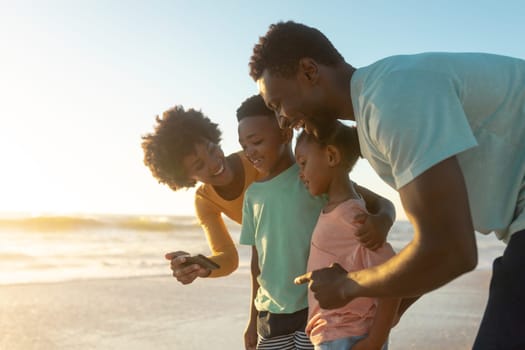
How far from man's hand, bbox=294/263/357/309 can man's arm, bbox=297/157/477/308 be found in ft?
0.66

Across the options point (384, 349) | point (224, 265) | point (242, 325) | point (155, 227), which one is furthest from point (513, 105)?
point (155, 227)

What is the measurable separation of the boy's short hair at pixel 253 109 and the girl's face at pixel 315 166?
18.3 inches

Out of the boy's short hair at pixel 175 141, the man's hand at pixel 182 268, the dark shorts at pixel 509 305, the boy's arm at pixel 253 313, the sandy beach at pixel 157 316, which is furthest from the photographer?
the sandy beach at pixel 157 316

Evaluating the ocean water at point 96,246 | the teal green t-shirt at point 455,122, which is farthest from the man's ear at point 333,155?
the ocean water at point 96,246

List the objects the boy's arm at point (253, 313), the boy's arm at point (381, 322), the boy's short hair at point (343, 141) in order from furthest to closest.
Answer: the boy's arm at point (253, 313) → the boy's short hair at point (343, 141) → the boy's arm at point (381, 322)

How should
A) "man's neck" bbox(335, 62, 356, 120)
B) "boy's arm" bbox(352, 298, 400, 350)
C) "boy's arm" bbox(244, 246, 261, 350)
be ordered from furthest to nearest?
1. "boy's arm" bbox(244, 246, 261, 350)
2. "boy's arm" bbox(352, 298, 400, 350)
3. "man's neck" bbox(335, 62, 356, 120)

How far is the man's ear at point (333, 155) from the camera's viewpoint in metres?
2.78

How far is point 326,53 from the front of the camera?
2.19 m

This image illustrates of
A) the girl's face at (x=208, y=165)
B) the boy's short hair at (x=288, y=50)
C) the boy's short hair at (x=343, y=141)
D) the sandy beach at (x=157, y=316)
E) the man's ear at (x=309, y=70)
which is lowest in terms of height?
the sandy beach at (x=157, y=316)

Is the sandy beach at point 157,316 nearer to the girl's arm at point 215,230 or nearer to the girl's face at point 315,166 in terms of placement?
the girl's arm at point 215,230

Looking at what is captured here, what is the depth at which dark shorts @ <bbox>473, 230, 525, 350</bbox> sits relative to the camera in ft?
6.21

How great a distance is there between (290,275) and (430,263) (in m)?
1.31

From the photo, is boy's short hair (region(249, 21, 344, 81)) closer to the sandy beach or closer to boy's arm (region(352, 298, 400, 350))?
boy's arm (region(352, 298, 400, 350))

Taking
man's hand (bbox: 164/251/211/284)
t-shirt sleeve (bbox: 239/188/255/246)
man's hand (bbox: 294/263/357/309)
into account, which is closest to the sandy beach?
t-shirt sleeve (bbox: 239/188/255/246)
